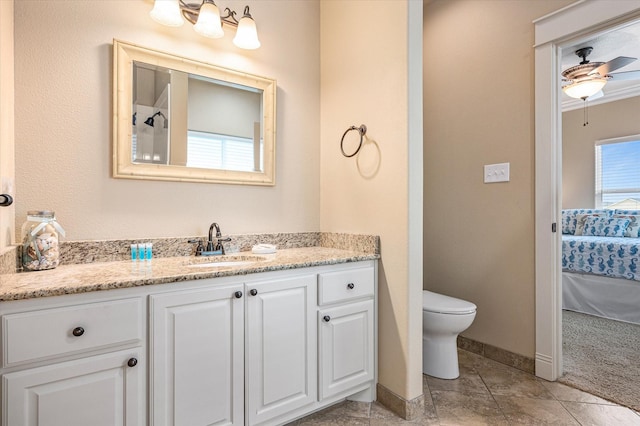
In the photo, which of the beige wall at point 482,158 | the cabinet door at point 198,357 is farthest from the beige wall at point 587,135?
the cabinet door at point 198,357

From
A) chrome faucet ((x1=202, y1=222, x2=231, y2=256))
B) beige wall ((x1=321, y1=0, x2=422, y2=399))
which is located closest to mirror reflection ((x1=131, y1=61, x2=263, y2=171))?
chrome faucet ((x1=202, y1=222, x2=231, y2=256))

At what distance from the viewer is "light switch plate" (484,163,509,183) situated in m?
2.30

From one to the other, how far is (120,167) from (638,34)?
4.36 meters

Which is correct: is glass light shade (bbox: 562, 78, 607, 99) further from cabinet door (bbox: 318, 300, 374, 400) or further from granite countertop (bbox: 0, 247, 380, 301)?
cabinet door (bbox: 318, 300, 374, 400)

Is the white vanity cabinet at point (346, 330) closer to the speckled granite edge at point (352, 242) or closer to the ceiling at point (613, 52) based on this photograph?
the speckled granite edge at point (352, 242)

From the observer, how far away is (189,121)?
1.85m

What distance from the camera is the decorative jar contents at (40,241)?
1332 mm

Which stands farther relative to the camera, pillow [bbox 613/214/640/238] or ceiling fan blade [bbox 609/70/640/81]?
pillow [bbox 613/214/640/238]

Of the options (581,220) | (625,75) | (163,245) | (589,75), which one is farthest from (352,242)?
(581,220)

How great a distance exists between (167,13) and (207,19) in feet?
0.62

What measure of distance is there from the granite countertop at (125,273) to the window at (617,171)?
5105 mm

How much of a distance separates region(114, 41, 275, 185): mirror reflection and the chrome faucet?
0.92ft

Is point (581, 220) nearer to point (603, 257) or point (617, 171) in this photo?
point (617, 171)

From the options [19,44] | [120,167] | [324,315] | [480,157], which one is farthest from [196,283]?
[480,157]
